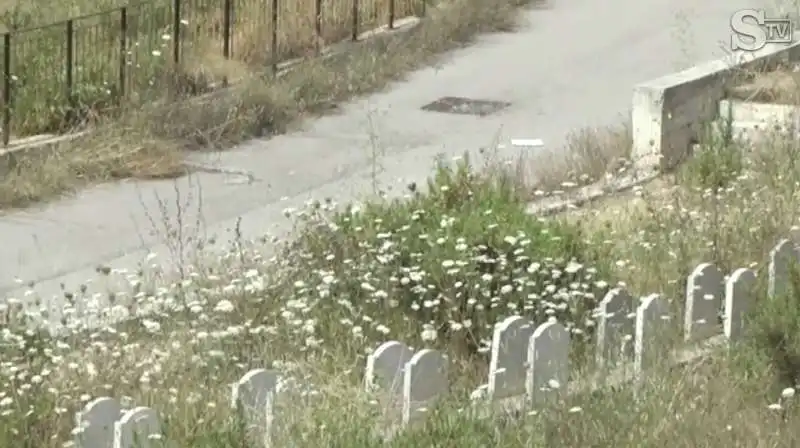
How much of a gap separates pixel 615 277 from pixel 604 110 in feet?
24.2

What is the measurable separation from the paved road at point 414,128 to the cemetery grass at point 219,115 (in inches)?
7.4

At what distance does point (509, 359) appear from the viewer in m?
5.58

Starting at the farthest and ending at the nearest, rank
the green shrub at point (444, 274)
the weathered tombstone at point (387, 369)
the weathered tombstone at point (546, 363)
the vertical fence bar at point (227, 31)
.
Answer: the vertical fence bar at point (227, 31) → the green shrub at point (444, 274) → the weathered tombstone at point (546, 363) → the weathered tombstone at point (387, 369)

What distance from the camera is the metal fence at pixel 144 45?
40.5ft

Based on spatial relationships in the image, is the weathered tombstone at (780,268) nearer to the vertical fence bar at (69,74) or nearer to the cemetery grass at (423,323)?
the cemetery grass at (423,323)

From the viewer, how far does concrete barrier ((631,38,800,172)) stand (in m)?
10.6

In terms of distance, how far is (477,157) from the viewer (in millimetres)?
12227

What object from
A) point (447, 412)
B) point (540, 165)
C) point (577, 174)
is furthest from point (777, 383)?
point (540, 165)

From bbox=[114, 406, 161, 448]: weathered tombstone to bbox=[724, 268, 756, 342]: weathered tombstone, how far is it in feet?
8.02

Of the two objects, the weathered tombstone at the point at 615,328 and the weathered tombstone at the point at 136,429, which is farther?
the weathered tombstone at the point at 615,328

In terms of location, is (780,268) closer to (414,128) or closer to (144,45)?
(414,128)

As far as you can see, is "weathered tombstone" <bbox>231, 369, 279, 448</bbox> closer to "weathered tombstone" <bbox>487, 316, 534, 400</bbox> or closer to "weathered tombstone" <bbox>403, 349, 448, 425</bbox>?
"weathered tombstone" <bbox>403, 349, 448, 425</bbox>

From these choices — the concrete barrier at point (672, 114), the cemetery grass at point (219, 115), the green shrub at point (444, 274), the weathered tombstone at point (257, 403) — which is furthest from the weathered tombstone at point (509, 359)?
the cemetery grass at point (219, 115)

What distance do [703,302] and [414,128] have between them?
296 inches
